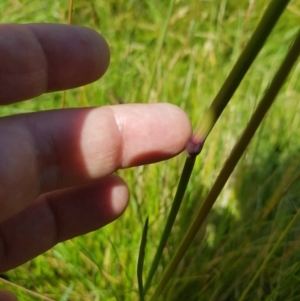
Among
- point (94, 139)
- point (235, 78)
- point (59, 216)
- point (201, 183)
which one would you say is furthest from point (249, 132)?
point (201, 183)

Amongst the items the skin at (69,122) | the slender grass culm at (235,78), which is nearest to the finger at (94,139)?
the skin at (69,122)

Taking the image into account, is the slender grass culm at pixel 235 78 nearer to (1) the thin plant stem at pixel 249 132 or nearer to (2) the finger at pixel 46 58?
(1) the thin plant stem at pixel 249 132

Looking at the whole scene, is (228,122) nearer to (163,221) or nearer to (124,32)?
(163,221)

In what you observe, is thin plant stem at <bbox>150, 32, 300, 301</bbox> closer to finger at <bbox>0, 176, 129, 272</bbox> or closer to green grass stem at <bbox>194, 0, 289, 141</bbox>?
green grass stem at <bbox>194, 0, 289, 141</bbox>

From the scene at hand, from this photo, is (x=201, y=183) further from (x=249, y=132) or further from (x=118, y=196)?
(x=249, y=132)

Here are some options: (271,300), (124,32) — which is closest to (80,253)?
(271,300)

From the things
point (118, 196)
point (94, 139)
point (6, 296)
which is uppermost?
point (94, 139)

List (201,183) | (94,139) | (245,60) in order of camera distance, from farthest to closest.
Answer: (201,183), (94,139), (245,60)
